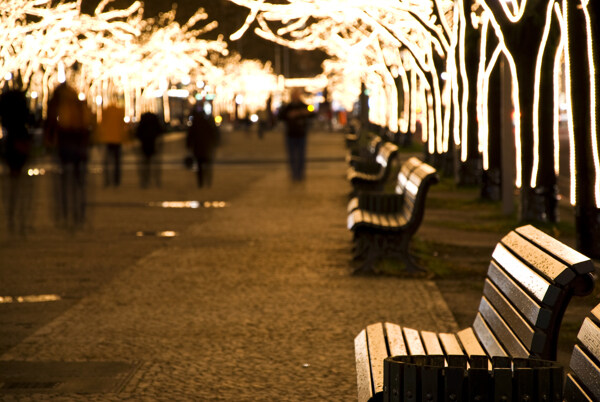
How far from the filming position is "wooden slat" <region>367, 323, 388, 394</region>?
175 inches

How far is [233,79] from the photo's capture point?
282ft

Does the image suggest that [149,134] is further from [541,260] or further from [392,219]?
[541,260]

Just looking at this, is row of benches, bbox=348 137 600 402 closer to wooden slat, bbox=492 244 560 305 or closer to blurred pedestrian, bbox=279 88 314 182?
wooden slat, bbox=492 244 560 305

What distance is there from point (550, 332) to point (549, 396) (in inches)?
23.7

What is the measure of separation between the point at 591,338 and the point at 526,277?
97cm

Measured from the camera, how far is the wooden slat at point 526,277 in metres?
4.27

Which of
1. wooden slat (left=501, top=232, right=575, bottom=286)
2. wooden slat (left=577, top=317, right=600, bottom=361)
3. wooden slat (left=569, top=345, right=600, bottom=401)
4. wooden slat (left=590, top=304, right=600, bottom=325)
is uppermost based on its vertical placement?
wooden slat (left=501, top=232, right=575, bottom=286)

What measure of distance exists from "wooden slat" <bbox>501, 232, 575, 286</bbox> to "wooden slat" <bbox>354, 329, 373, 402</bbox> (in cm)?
78

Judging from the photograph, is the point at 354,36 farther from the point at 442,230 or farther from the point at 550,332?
the point at 550,332

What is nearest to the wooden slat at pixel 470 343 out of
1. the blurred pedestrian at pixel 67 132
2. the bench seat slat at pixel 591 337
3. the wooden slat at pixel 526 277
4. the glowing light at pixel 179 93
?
the wooden slat at pixel 526 277

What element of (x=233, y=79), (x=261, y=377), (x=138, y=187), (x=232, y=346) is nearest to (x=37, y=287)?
(x=232, y=346)

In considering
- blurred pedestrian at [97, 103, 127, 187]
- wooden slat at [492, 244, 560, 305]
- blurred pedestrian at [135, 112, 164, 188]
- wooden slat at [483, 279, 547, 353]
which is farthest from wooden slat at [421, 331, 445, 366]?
blurred pedestrian at [135, 112, 164, 188]

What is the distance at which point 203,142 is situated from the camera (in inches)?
984

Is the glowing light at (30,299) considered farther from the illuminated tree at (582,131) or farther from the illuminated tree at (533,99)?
the illuminated tree at (533,99)
